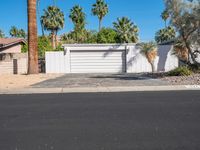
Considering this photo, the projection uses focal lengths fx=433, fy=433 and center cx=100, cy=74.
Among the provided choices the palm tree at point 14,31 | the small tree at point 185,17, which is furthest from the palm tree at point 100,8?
the small tree at point 185,17

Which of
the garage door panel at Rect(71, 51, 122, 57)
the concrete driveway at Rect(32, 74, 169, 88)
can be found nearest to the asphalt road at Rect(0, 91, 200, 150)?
the concrete driveway at Rect(32, 74, 169, 88)

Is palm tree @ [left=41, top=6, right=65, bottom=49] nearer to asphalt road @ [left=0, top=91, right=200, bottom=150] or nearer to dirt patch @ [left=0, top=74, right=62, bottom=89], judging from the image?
dirt patch @ [left=0, top=74, right=62, bottom=89]

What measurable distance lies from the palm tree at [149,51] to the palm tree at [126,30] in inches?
1033

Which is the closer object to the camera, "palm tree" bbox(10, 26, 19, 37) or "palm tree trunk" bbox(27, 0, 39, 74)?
"palm tree trunk" bbox(27, 0, 39, 74)

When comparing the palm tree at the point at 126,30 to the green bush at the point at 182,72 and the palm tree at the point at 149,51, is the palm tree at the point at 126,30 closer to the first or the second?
the palm tree at the point at 149,51

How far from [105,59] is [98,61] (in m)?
0.72

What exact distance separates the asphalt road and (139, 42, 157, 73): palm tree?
75.4ft

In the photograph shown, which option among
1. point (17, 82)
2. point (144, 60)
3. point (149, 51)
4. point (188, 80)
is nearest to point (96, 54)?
point (144, 60)

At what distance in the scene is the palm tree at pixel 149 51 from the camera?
37812 millimetres

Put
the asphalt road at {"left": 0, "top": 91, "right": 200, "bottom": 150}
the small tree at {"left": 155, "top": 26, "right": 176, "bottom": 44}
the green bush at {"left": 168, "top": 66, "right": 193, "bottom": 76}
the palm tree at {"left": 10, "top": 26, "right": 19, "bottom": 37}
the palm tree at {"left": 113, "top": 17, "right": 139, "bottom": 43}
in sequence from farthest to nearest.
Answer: the palm tree at {"left": 10, "top": 26, "right": 19, "bottom": 37} < the small tree at {"left": 155, "top": 26, "right": 176, "bottom": 44} < the palm tree at {"left": 113, "top": 17, "right": 139, "bottom": 43} < the green bush at {"left": 168, "top": 66, "right": 193, "bottom": 76} < the asphalt road at {"left": 0, "top": 91, "right": 200, "bottom": 150}

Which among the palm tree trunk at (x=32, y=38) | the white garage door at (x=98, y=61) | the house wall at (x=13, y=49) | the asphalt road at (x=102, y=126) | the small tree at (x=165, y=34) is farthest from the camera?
the small tree at (x=165, y=34)

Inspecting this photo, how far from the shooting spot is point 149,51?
38.3m

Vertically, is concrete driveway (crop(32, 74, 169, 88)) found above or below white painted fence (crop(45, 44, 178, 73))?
below

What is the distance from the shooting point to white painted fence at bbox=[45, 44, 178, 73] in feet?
137
